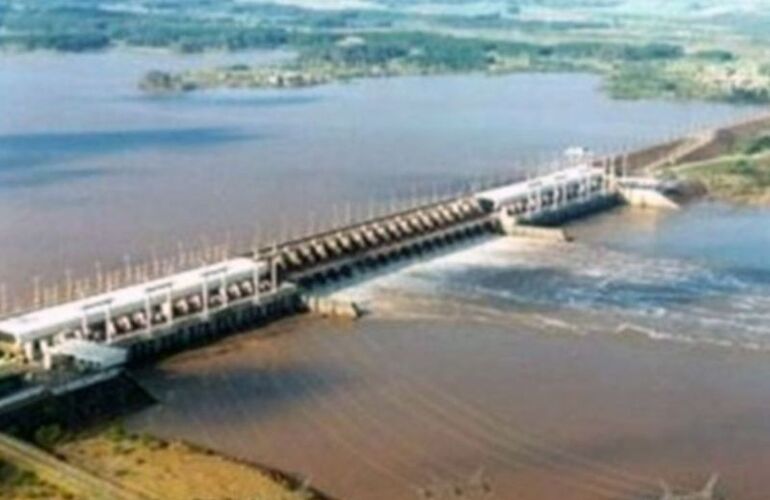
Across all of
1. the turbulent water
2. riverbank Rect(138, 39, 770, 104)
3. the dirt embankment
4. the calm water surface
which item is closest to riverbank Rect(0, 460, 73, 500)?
the calm water surface

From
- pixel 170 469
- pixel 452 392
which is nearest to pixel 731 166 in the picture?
pixel 452 392

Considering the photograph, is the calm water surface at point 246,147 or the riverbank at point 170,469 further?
the calm water surface at point 246,147

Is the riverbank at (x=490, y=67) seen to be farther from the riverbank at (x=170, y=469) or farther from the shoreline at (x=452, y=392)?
the riverbank at (x=170, y=469)

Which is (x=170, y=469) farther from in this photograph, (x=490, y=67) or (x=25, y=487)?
(x=490, y=67)

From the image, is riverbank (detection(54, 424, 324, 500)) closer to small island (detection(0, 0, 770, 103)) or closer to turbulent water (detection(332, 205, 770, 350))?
turbulent water (detection(332, 205, 770, 350))

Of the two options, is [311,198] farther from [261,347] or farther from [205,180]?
[261,347]

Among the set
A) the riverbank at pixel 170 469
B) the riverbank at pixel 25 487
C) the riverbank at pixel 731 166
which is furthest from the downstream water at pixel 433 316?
the riverbank at pixel 25 487

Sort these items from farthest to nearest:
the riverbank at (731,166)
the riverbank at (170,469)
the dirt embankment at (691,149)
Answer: the dirt embankment at (691,149), the riverbank at (731,166), the riverbank at (170,469)

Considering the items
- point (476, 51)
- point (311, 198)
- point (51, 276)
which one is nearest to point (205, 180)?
point (311, 198)
